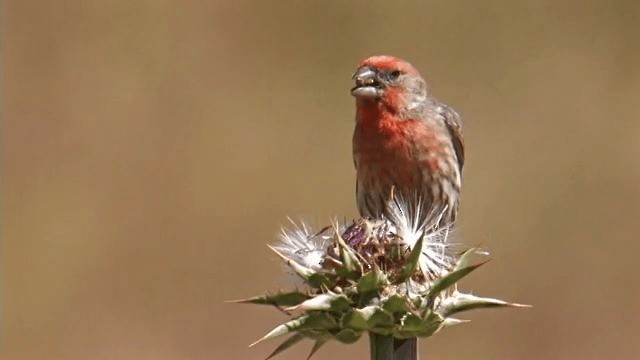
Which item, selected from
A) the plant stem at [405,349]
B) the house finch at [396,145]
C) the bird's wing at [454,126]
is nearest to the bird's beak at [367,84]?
the house finch at [396,145]

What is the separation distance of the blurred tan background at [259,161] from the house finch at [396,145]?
148 inches

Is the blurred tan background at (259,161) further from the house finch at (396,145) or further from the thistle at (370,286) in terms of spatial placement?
the thistle at (370,286)

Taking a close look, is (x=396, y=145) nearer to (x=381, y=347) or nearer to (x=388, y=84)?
(x=388, y=84)

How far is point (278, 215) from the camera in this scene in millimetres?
13578

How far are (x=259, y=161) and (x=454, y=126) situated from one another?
660 cm

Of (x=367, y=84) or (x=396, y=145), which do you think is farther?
(x=396, y=145)

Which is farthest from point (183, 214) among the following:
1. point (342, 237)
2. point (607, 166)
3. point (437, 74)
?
point (342, 237)

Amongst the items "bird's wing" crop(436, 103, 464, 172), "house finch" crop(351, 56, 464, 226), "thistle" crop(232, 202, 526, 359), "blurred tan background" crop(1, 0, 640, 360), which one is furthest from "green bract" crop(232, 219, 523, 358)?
"blurred tan background" crop(1, 0, 640, 360)

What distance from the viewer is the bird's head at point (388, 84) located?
7316 millimetres

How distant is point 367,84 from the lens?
7.34 m

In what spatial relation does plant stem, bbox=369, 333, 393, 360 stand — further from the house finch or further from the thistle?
the house finch

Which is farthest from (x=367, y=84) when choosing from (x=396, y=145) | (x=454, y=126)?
(x=454, y=126)

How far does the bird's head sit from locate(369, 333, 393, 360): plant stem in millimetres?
2339

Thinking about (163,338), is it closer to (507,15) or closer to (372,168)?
(372,168)
